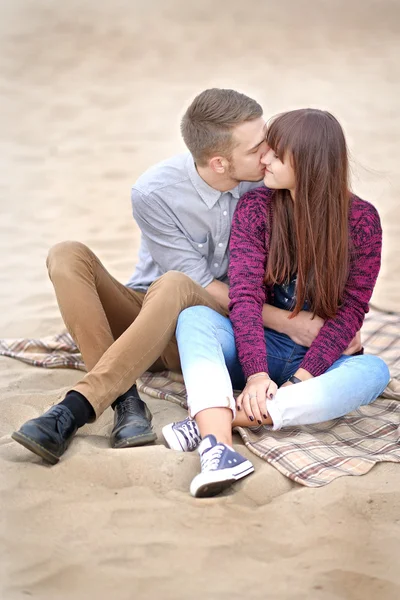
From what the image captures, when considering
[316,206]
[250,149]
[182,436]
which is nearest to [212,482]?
[182,436]

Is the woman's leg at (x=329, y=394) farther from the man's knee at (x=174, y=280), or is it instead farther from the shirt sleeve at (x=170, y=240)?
the shirt sleeve at (x=170, y=240)

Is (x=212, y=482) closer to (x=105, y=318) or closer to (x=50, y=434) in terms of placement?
(x=50, y=434)

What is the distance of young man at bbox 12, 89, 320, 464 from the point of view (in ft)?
7.91

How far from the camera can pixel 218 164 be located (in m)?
2.89

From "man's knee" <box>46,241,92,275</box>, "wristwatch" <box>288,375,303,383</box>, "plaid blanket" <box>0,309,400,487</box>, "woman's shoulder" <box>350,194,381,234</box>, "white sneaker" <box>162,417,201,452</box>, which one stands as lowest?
"plaid blanket" <box>0,309,400,487</box>

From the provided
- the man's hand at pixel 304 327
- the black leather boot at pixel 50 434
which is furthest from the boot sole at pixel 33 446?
the man's hand at pixel 304 327

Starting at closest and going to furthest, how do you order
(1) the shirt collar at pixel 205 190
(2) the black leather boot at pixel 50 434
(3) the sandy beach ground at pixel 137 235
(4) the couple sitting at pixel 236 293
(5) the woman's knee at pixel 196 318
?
(3) the sandy beach ground at pixel 137 235, (2) the black leather boot at pixel 50 434, (4) the couple sitting at pixel 236 293, (5) the woman's knee at pixel 196 318, (1) the shirt collar at pixel 205 190

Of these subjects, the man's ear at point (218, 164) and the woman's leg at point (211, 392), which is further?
the man's ear at point (218, 164)

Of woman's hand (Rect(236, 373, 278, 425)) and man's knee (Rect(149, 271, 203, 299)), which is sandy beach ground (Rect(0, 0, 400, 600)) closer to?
woman's hand (Rect(236, 373, 278, 425))

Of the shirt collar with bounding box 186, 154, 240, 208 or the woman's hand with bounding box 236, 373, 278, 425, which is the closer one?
the woman's hand with bounding box 236, 373, 278, 425

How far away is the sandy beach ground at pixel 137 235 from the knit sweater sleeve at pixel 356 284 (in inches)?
20.4

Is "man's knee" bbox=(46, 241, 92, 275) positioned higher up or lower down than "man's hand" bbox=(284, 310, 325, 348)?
higher up

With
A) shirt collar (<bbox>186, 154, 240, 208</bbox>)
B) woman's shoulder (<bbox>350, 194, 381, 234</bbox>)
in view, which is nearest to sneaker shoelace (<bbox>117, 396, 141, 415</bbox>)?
shirt collar (<bbox>186, 154, 240, 208</bbox>)

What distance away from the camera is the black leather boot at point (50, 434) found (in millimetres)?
2195
